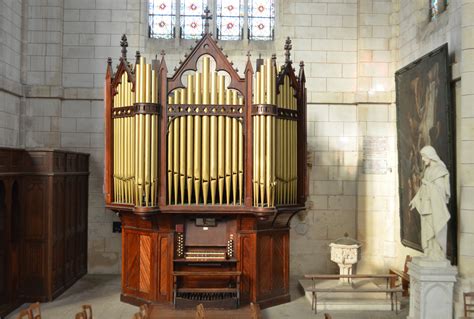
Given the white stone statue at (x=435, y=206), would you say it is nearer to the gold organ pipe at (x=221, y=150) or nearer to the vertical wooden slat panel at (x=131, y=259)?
the gold organ pipe at (x=221, y=150)

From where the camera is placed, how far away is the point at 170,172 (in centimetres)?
994

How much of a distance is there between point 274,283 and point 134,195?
3379 millimetres

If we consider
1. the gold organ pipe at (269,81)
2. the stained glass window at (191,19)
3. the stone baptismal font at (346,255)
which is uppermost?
the stained glass window at (191,19)

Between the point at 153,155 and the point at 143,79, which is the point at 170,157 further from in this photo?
the point at 143,79

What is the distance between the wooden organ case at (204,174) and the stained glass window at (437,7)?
3254 mm

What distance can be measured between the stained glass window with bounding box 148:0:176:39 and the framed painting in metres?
6.00

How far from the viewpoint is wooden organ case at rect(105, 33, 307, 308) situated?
9.84 m

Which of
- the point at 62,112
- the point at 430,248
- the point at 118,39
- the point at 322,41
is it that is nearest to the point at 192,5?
the point at 118,39

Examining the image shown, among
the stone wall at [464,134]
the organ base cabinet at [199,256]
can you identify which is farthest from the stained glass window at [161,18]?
the stone wall at [464,134]

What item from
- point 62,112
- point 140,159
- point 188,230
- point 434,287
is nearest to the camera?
point 434,287

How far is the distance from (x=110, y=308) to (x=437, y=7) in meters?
9.07

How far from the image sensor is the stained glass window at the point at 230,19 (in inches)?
550

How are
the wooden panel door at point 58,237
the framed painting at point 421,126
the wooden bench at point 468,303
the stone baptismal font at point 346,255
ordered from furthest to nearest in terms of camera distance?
the stone baptismal font at point 346,255, the wooden panel door at point 58,237, the framed painting at point 421,126, the wooden bench at point 468,303

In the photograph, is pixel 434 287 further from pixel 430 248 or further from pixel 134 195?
pixel 134 195
